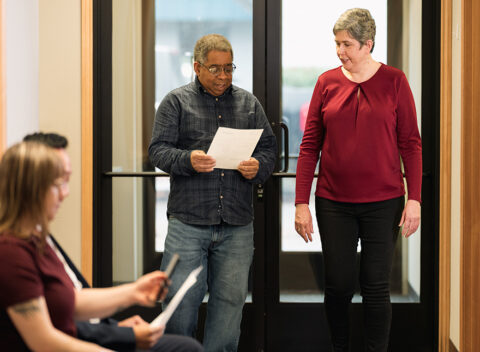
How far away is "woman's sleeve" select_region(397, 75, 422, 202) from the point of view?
233 centimetres

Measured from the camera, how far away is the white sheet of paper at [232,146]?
7.29 feet

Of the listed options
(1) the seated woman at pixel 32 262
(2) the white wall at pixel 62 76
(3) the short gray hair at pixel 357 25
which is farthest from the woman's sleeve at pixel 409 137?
(2) the white wall at pixel 62 76

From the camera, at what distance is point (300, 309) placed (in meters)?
3.14

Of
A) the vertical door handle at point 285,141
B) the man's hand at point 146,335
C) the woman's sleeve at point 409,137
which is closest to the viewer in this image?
the man's hand at point 146,335

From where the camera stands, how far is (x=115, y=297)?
1.57 metres

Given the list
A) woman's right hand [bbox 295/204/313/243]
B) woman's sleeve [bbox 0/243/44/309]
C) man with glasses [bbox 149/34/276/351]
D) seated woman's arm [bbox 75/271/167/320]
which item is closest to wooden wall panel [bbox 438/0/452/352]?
woman's right hand [bbox 295/204/313/243]

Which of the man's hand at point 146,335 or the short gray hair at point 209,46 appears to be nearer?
the man's hand at point 146,335

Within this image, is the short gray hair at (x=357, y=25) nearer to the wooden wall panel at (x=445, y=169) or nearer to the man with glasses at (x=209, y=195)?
the man with glasses at (x=209, y=195)

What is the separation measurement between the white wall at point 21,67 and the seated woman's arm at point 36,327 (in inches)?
60.0

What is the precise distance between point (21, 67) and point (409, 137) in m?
1.87

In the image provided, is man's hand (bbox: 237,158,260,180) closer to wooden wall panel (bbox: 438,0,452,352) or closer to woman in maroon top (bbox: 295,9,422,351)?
woman in maroon top (bbox: 295,9,422,351)

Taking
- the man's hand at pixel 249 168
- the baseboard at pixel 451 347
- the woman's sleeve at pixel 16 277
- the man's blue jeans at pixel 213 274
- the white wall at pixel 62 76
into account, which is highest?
the white wall at pixel 62 76

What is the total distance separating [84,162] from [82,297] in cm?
163

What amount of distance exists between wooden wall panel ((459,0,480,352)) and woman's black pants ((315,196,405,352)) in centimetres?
49
